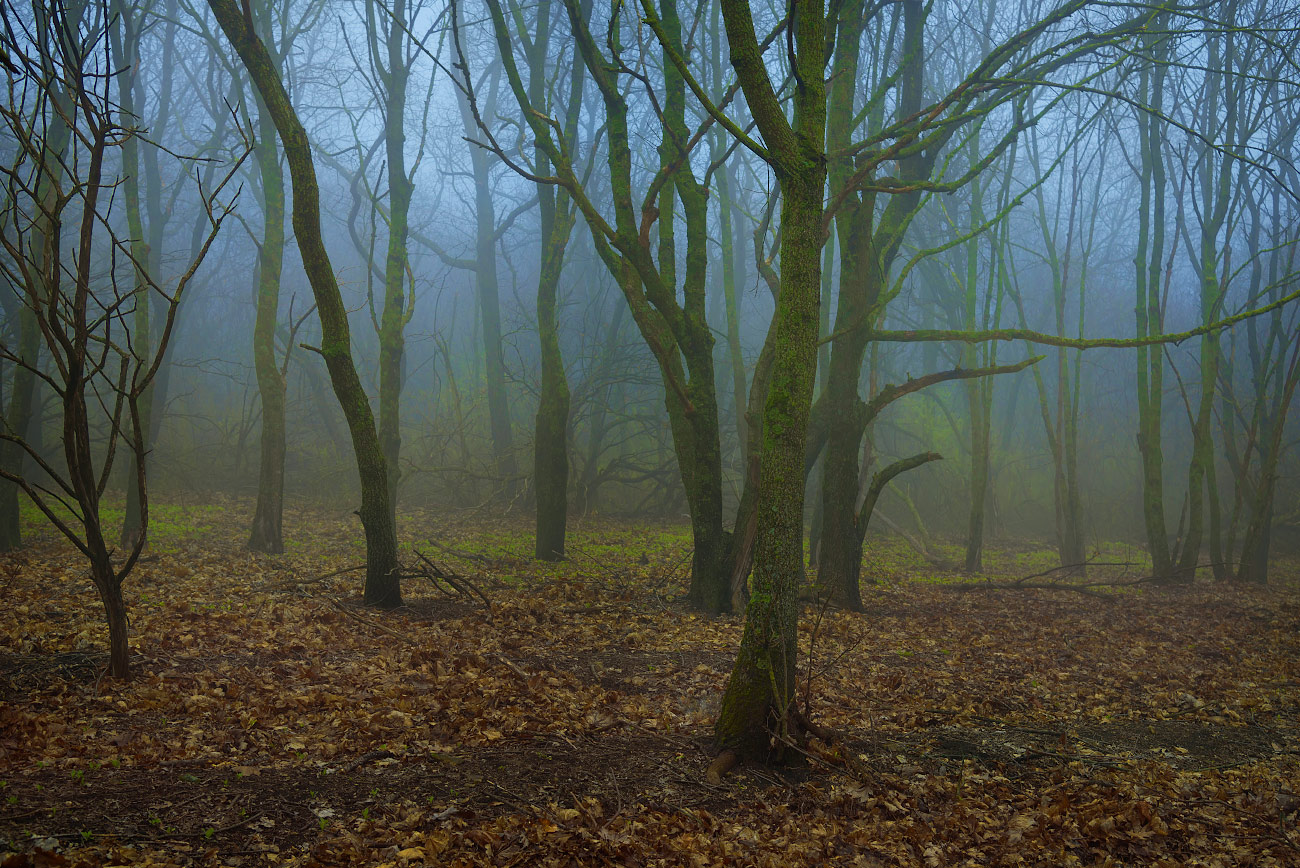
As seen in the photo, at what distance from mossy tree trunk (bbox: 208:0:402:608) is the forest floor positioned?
480 mm

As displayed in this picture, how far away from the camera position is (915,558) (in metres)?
13.8

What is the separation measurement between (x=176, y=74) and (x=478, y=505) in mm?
14002

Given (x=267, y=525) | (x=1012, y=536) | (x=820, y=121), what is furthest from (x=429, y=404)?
(x=820, y=121)

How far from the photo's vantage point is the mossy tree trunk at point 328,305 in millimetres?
6141

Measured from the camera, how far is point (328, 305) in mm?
6379

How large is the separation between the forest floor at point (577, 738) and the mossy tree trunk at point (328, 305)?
0.48 meters

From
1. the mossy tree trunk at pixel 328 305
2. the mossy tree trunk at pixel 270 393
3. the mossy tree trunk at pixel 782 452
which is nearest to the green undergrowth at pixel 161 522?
the mossy tree trunk at pixel 270 393

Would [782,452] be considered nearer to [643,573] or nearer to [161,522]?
[643,573]

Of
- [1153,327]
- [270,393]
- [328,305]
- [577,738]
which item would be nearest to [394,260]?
[270,393]

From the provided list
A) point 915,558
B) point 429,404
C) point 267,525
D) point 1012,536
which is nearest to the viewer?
point 267,525

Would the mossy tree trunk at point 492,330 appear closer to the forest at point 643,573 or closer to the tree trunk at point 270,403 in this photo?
the forest at point 643,573

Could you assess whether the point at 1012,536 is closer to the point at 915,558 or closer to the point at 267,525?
the point at 915,558

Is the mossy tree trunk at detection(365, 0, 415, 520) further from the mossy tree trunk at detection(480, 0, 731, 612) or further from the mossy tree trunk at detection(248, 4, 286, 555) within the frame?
the mossy tree trunk at detection(480, 0, 731, 612)

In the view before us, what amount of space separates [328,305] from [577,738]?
4.15 meters
